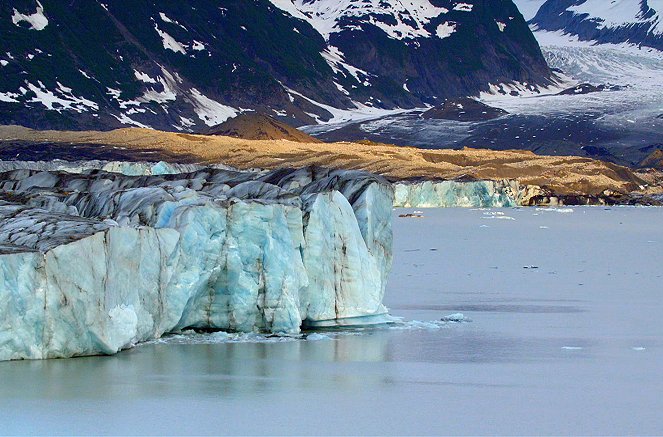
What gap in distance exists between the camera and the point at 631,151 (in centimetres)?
14925

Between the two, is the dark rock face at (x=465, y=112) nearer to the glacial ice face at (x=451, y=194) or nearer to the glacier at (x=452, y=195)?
the glacier at (x=452, y=195)

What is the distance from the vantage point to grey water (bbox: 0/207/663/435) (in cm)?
964

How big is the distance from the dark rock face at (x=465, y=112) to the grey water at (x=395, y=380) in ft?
512

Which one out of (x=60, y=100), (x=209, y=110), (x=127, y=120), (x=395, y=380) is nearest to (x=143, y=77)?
(x=209, y=110)

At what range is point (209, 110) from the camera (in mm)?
174250

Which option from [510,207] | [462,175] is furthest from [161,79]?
[510,207]

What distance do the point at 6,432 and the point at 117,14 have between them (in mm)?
183297

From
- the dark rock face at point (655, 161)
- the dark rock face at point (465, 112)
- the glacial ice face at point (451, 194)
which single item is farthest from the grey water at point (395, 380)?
the dark rock face at point (465, 112)

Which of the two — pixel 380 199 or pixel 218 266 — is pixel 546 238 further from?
pixel 218 266

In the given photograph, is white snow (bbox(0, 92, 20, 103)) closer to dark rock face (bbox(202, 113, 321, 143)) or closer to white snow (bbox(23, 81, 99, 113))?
white snow (bbox(23, 81, 99, 113))

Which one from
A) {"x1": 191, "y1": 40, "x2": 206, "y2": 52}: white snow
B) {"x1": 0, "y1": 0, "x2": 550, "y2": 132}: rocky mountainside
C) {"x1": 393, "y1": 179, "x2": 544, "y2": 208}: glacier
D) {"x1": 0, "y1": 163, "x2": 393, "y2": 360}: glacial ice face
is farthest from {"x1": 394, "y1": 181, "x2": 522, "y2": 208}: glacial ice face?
{"x1": 191, "y1": 40, "x2": 206, "y2": 52}: white snow

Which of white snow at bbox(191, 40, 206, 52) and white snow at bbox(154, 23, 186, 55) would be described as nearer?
white snow at bbox(154, 23, 186, 55)

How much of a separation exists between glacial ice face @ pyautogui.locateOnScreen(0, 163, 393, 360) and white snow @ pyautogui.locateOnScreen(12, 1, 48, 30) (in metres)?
157

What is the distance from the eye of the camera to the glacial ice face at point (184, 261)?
11180 mm
